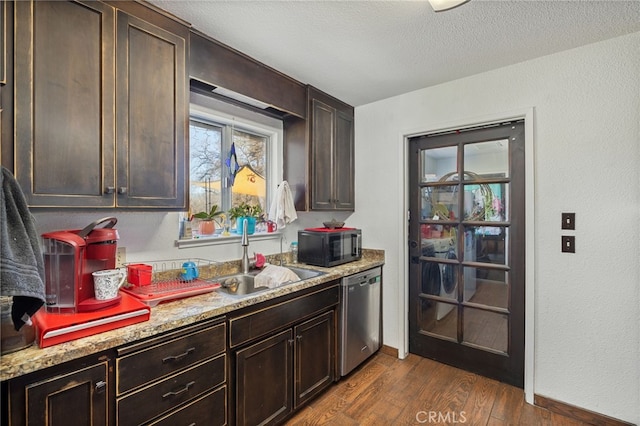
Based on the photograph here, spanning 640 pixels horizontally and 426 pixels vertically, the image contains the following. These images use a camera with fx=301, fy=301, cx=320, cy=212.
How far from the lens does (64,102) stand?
1.25 m

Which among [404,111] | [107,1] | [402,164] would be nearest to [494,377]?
[402,164]

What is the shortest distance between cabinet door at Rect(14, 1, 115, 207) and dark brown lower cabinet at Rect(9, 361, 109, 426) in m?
0.66

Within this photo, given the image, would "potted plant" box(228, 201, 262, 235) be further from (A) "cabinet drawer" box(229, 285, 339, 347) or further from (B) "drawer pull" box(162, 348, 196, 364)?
(B) "drawer pull" box(162, 348, 196, 364)

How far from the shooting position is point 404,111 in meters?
2.73

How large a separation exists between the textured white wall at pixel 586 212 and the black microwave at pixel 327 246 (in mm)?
1363

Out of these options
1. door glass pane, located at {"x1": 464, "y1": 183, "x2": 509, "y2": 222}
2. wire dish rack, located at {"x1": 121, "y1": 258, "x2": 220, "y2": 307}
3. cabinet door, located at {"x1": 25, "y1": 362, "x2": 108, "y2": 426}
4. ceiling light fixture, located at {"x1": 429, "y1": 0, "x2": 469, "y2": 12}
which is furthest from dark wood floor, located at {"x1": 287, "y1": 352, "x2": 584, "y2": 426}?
ceiling light fixture, located at {"x1": 429, "y1": 0, "x2": 469, "y2": 12}

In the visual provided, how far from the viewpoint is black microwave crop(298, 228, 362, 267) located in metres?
2.46

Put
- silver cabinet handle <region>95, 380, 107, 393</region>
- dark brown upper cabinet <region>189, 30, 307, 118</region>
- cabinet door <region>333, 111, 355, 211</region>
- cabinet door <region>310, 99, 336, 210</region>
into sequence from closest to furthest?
silver cabinet handle <region>95, 380, 107, 393</region> → dark brown upper cabinet <region>189, 30, 307, 118</region> → cabinet door <region>310, 99, 336, 210</region> → cabinet door <region>333, 111, 355, 211</region>

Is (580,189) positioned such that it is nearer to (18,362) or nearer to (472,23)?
(472,23)

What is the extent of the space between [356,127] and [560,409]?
271 centimetres

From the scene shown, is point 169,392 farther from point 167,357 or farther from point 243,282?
point 243,282

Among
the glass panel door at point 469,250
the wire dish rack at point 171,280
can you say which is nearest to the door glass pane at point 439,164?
the glass panel door at point 469,250

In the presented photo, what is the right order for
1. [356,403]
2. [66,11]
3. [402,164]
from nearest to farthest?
[66,11] → [356,403] → [402,164]

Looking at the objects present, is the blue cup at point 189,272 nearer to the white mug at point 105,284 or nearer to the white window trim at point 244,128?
the white window trim at point 244,128
